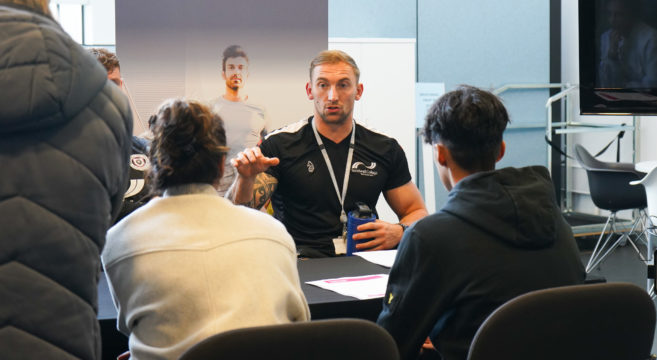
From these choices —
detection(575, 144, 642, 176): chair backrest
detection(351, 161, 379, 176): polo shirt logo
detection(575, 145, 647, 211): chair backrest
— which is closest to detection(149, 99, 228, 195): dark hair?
detection(351, 161, 379, 176): polo shirt logo

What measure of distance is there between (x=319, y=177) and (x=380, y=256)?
1.92ft

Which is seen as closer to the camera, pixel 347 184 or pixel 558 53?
pixel 347 184

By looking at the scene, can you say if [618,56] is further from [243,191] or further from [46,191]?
[46,191]

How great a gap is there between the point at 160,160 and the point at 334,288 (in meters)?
0.70

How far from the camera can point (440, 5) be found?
6.53 metres

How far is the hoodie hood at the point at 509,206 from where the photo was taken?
1.61 metres

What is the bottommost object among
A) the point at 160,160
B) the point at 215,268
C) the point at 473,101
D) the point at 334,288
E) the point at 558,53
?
the point at 334,288

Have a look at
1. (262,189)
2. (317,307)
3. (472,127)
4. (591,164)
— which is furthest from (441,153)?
(591,164)

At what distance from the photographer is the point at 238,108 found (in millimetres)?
3600

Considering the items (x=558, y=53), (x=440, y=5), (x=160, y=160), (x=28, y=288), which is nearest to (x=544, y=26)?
(x=558, y=53)

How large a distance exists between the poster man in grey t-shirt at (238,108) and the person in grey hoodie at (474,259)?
1991mm

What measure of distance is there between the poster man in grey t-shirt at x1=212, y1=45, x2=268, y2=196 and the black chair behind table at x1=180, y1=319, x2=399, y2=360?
234 cm

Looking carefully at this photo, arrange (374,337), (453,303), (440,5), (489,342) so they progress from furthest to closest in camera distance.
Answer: (440,5)
(453,303)
(489,342)
(374,337)

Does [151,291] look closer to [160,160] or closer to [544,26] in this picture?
[160,160]
